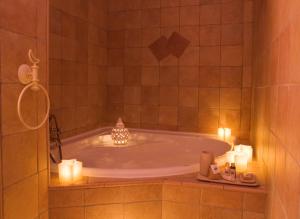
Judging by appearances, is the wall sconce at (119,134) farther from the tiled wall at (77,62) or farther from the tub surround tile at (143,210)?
the tub surround tile at (143,210)

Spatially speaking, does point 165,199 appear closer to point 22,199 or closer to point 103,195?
point 103,195

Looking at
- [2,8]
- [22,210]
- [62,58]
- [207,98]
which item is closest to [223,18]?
[207,98]

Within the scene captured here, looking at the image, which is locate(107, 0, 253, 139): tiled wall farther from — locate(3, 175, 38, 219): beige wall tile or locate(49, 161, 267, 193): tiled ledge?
locate(3, 175, 38, 219): beige wall tile

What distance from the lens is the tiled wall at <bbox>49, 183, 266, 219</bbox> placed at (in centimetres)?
161

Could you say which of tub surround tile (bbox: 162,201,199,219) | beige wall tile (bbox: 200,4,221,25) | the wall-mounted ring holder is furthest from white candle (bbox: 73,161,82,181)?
beige wall tile (bbox: 200,4,221,25)

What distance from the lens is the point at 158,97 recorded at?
3.38m

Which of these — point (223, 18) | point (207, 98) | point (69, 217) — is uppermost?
point (223, 18)

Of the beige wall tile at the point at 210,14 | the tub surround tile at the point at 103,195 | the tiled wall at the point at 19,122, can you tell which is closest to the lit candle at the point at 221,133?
the beige wall tile at the point at 210,14

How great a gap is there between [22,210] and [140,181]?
629 mm

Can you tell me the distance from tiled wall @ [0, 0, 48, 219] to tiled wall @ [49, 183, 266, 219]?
0.14 meters

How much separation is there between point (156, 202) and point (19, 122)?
0.86m

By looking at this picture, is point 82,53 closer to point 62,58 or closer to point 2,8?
point 62,58

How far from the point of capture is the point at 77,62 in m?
2.90

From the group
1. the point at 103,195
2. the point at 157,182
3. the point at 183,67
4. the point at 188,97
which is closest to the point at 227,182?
the point at 157,182
